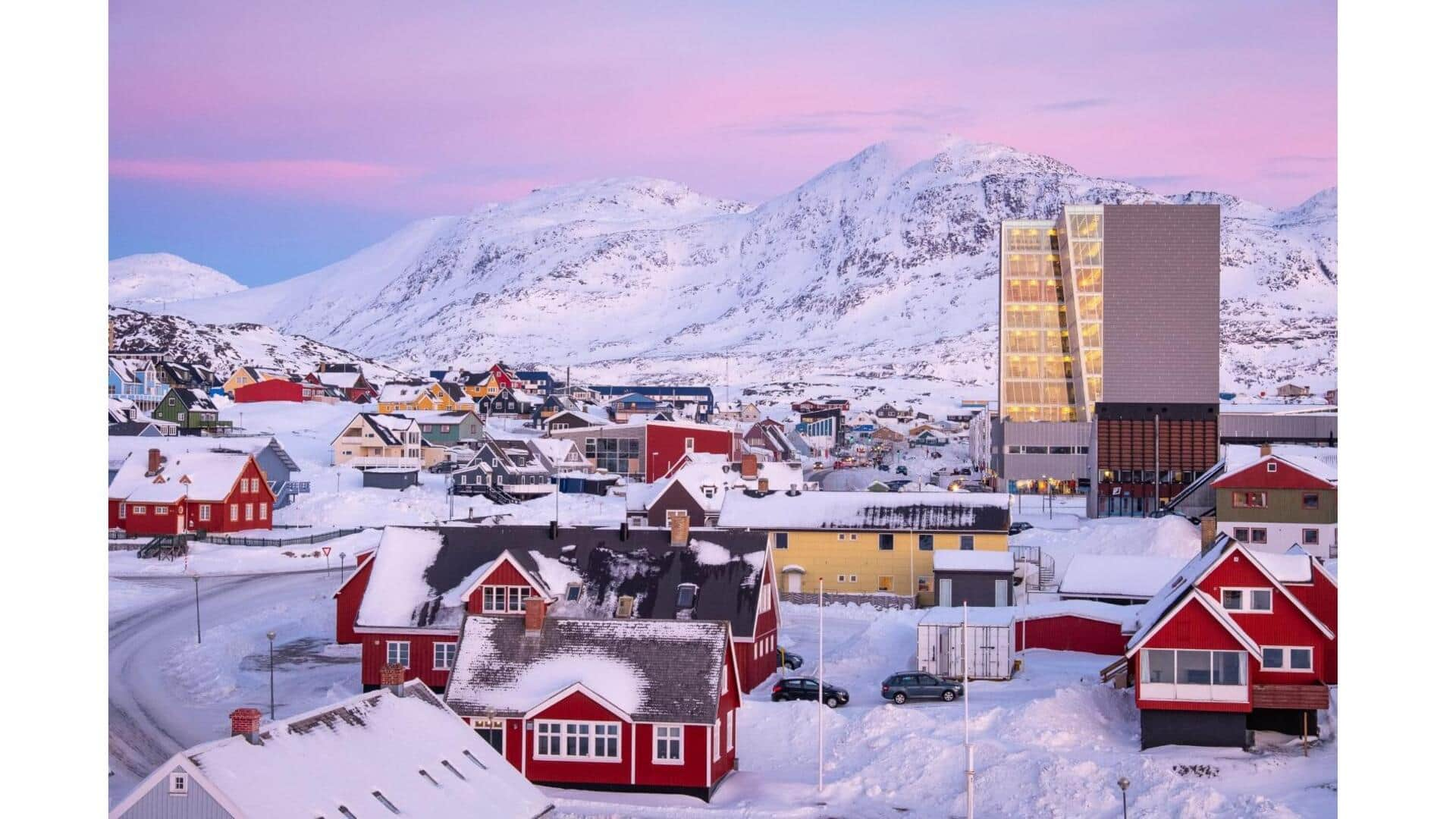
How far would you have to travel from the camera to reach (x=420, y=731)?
2773 cm

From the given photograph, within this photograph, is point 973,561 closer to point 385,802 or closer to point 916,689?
point 916,689

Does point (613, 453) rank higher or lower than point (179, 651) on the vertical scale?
higher

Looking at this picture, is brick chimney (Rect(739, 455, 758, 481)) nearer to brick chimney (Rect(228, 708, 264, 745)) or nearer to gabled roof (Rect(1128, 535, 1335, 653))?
gabled roof (Rect(1128, 535, 1335, 653))

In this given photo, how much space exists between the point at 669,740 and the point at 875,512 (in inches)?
1102

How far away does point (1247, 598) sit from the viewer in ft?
120

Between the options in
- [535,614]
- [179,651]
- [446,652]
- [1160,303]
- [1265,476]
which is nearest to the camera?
[535,614]

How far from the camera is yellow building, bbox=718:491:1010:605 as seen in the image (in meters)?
60.0

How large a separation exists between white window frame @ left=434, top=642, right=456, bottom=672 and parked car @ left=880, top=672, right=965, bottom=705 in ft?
35.1

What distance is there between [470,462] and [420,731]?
2719 inches

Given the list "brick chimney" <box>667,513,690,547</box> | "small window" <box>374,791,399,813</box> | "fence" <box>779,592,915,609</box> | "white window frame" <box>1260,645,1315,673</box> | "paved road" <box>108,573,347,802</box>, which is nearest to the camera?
"small window" <box>374,791,399,813</box>

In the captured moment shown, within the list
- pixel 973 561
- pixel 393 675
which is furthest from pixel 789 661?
pixel 393 675

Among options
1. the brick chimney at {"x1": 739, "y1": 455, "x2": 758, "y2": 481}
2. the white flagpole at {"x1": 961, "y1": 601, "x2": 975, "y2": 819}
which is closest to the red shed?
the brick chimney at {"x1": 739, "y1": 455, "x2": 758, "y2": 481}
